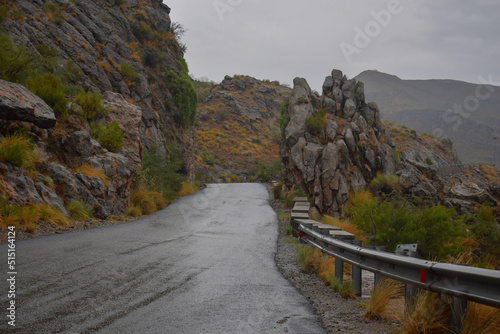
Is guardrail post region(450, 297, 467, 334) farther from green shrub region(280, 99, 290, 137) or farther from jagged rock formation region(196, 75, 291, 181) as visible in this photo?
jagged rock formation region(196, 75, 291, 181)

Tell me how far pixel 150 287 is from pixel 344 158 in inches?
702

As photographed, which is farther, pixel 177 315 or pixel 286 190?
pixel 286 190

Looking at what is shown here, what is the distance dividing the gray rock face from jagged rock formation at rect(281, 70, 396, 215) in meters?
13.6

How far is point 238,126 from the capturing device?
71000mm

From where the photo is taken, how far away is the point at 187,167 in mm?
33875

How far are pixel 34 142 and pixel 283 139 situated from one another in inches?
623

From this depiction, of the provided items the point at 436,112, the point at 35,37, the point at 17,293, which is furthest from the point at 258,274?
the point at 436,112

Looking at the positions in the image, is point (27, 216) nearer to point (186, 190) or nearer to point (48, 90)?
point (48, 90)

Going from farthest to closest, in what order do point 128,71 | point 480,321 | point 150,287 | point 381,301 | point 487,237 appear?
point 128,71 < point 487,237 < point 150,287 < point 381,301 < point 480,321

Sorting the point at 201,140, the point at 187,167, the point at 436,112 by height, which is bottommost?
the point at 187,167

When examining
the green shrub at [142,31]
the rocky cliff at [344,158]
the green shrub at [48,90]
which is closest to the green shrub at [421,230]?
the rocky cliff at [344,158]

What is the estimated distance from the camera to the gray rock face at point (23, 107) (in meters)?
11.1

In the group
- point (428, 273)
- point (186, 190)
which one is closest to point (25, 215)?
point (428, 273)

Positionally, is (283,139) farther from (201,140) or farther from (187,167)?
(201,140)
